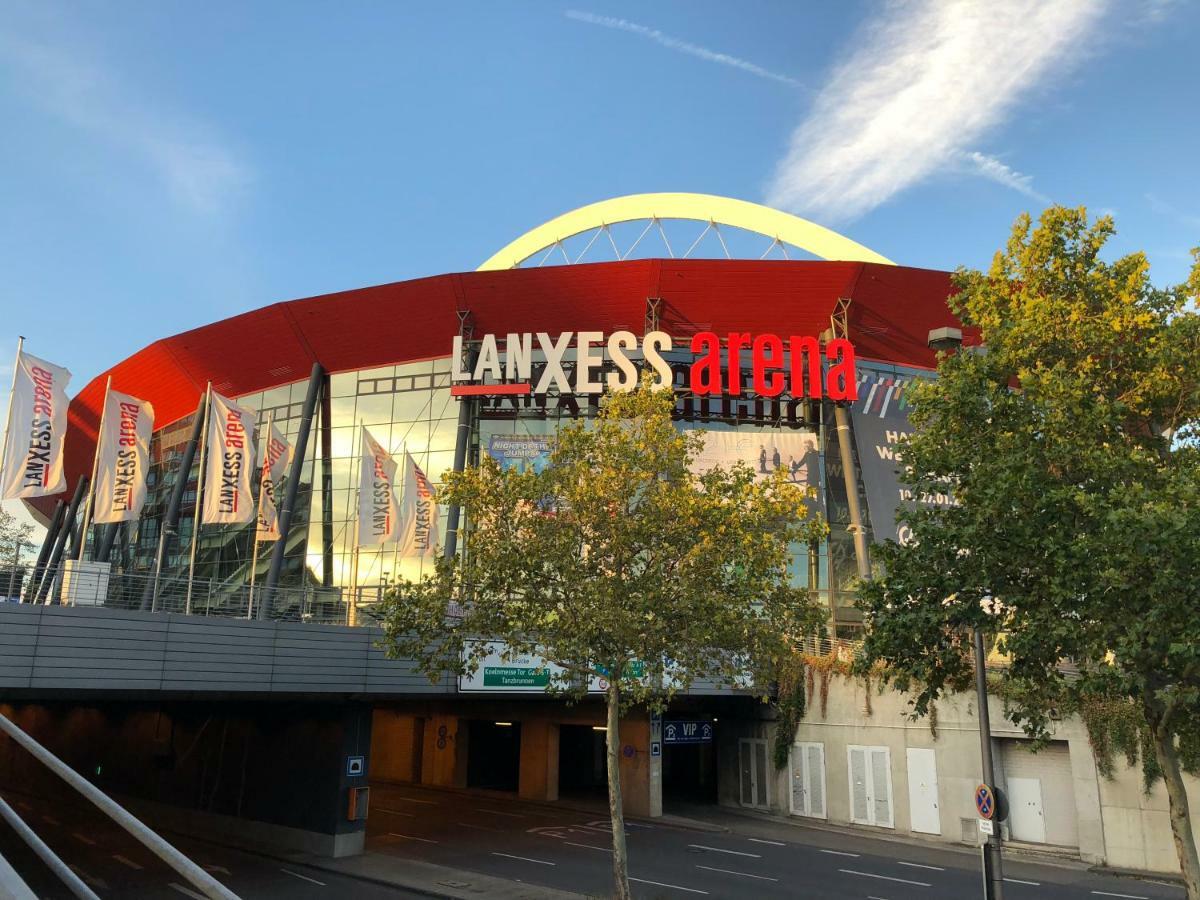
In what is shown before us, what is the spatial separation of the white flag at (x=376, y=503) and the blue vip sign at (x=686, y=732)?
A: 45.5ft

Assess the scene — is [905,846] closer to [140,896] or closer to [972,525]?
[972,525]

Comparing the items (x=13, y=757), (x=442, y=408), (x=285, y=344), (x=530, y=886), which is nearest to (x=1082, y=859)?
(x=530, y=886)

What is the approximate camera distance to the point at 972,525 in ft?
53.0

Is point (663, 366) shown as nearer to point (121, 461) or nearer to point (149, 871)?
point (121, 461)

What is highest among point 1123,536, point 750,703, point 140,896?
point 1123,536

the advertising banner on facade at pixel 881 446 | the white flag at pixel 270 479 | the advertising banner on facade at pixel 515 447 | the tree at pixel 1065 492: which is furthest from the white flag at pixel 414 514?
the tree at pixel 1065 492

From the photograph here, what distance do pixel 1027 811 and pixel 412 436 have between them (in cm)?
3121

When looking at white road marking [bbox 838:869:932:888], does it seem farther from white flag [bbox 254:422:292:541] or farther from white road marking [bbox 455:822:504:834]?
white flag [bbox 254:422:292:541]

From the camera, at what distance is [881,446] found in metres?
44.4

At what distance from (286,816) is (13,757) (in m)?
27.3

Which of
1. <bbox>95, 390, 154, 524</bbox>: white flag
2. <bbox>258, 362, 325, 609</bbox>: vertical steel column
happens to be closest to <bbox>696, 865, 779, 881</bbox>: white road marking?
<bbox>95, 390, 154, 524</bbox>: white flag

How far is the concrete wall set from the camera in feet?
85.0

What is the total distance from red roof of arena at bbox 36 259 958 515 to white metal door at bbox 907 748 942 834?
20.7m

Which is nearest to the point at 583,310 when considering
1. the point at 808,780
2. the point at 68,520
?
the point at 808,780
